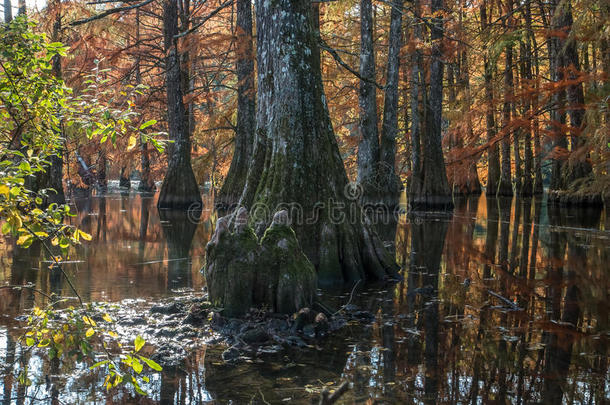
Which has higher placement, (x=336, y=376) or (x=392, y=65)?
(x=392, y=65)

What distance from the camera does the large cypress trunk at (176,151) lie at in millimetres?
18844

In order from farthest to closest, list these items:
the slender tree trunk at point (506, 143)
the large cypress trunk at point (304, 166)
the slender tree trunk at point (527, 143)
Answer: the slender tree trunk at point (527, 143), the slender tree trunk at point (506, 143), the large cypress trunk at point (304, 166)

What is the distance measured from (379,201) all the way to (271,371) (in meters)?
13.6

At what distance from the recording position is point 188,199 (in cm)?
1917

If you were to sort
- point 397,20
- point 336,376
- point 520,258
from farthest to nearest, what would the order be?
point 397,20, point 520,258, point 336,376

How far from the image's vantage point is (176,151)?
18.8 m

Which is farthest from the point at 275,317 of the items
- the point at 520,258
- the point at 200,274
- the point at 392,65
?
the point at 392,65

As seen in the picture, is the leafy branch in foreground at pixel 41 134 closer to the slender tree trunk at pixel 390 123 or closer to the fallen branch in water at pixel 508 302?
the fallen branch in water at pixel 508 302

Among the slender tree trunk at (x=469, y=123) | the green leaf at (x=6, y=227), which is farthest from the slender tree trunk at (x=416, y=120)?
the green leaf at (x=6, y=227)

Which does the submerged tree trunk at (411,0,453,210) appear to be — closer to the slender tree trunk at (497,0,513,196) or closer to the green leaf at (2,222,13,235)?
the slender tree trunk at (497,0,513,196)

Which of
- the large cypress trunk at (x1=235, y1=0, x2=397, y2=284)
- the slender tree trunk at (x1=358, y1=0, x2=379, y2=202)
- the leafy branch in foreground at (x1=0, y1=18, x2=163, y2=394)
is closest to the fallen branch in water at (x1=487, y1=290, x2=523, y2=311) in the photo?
the large cypress trunk at (x1=235, y1=0, x2=397, y2=284)

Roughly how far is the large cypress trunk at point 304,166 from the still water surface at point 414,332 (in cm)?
68

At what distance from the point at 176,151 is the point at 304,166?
12.4 meters

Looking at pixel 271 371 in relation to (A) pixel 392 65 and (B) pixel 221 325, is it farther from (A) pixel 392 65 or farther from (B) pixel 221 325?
(A) pixel 392 65
